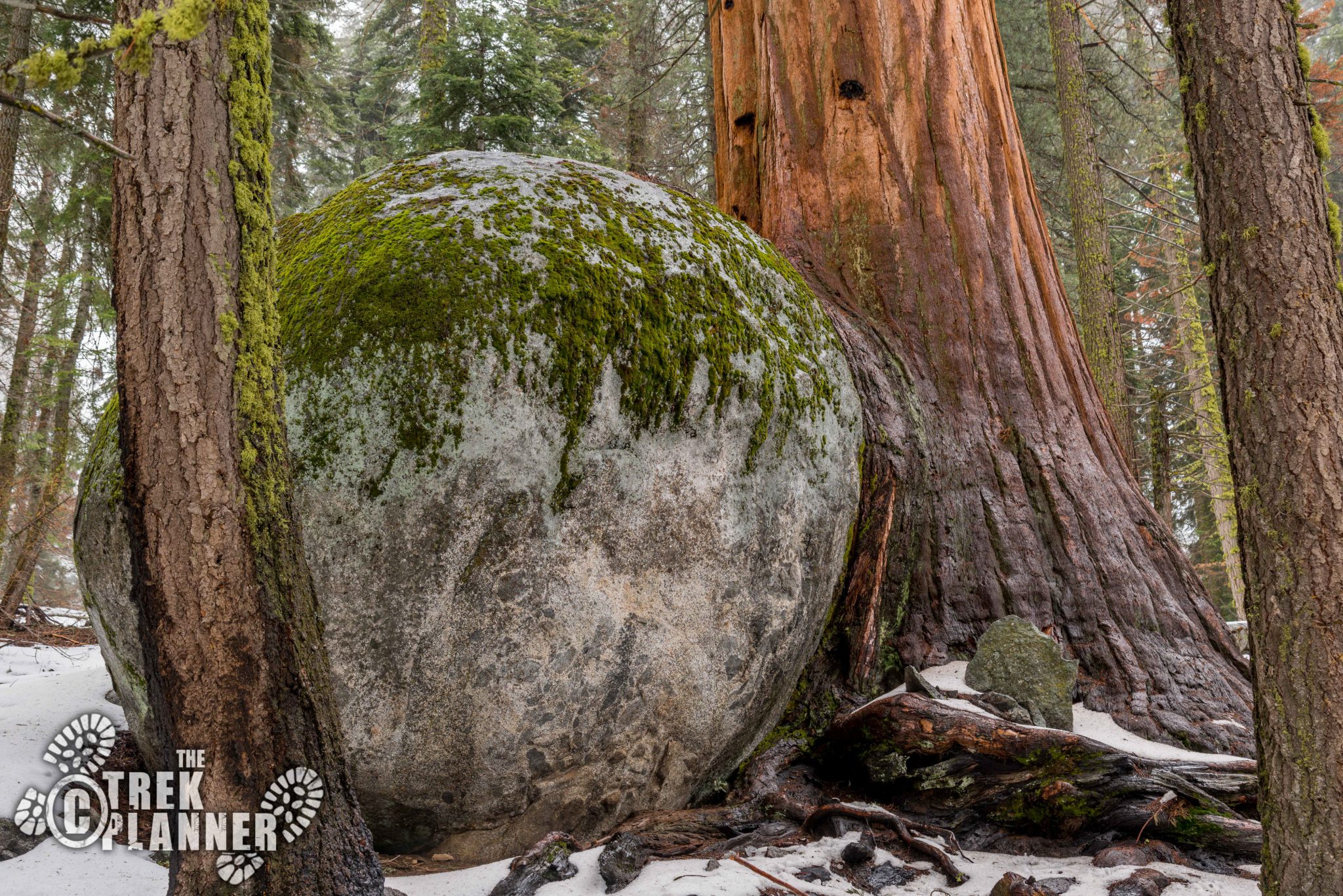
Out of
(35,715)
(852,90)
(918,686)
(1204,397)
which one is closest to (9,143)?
(35,715)

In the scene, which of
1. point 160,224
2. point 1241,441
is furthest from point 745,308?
point 160,224

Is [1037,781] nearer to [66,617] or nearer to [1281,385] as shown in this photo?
[1281,385]

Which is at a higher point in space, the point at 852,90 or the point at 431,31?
the point at 431,31

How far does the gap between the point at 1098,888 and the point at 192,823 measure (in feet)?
7.59

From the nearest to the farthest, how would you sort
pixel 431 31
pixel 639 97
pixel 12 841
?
pixel 12 841, pixel 639 97, pixel 431 31

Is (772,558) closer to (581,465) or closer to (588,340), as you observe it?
(581,465)

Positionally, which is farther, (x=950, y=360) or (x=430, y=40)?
(x=430, y=40)

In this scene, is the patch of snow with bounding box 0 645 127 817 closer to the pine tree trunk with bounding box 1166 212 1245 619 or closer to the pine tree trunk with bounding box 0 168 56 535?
the pine tree trunk with bounding box 0 168 56 535

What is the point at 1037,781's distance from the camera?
8.63ft

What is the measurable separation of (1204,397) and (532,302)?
12.2 meters

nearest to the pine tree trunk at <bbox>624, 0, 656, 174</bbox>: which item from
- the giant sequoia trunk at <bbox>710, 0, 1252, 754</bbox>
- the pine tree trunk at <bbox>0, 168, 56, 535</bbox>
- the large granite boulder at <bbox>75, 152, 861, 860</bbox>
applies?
the giant sequoia trunk at <bbox>710, 0, 1252, 754</bbox>

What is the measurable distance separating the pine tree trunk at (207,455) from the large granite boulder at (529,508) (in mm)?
570

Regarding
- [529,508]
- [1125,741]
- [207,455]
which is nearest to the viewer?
[207,455]

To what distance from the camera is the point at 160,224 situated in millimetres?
1682
